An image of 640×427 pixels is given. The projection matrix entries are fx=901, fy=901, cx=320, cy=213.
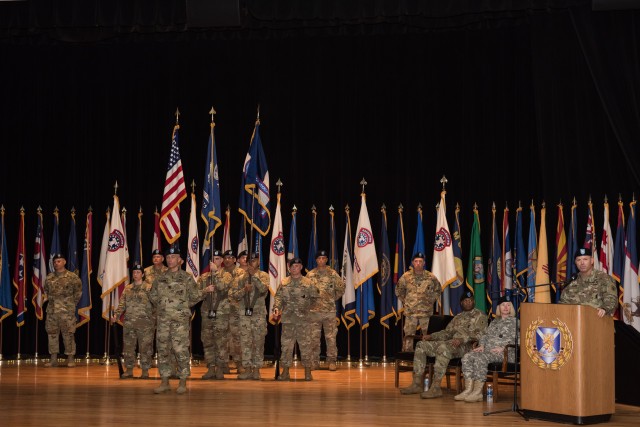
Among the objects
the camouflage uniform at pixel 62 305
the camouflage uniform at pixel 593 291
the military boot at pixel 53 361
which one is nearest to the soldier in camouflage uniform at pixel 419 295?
the camouflage uniform at pixel 593 291

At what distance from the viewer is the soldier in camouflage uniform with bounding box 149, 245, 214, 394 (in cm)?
910

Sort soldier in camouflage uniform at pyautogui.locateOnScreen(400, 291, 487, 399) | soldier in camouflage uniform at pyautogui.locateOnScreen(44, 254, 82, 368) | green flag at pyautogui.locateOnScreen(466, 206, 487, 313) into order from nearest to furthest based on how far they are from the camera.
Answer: soldier in camouflage uniform at pyautogui.locateOnScreen(400, 291, 487, 399) < green flag at pyautogui.locateOnScreen(466, 206, 487, 313) < soldier in camouflage uniform at pyautogui.locateOnScreen(44, 254, 82, 368)

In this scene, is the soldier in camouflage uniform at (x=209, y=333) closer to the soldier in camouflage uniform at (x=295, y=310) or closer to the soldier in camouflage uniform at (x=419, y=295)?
the soldier in camouflage uniform at (x=295, y=310)

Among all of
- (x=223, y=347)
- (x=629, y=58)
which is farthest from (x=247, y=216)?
(x=629, y=58)

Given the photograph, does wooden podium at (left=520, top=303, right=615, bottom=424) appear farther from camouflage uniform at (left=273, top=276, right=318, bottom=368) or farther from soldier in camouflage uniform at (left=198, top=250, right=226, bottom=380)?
soldier in camouflage uniform at (left=198, top=250, right=226, bottom=380)

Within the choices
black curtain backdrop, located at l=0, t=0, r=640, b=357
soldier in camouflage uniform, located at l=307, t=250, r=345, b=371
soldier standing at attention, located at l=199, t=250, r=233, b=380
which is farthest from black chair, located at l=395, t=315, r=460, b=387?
black curtain backdrop, located at l=0, t=0, r=640, b=357

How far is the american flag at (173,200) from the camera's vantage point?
35.8 feet

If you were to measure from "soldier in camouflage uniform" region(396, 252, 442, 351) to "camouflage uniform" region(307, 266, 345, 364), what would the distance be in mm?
988

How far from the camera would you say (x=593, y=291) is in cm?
753

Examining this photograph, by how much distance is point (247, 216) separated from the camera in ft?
36.4

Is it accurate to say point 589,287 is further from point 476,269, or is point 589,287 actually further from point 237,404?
point 476,269

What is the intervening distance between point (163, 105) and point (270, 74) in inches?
71.2

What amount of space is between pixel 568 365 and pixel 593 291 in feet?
2.91

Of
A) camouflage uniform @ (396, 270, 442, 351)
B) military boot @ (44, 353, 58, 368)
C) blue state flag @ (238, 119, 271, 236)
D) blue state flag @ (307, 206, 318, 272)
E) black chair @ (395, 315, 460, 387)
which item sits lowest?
military boot @ (44, 353, 58, 368)
